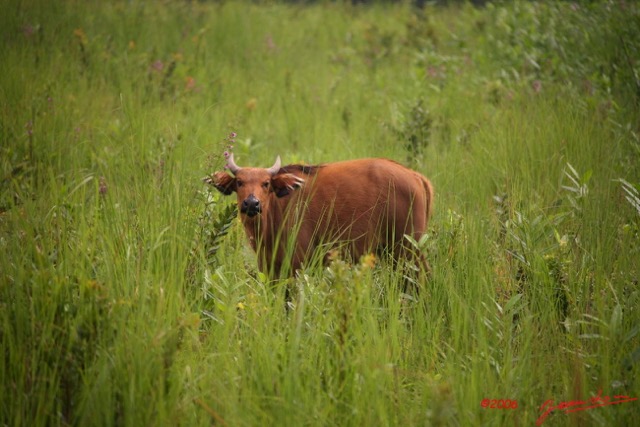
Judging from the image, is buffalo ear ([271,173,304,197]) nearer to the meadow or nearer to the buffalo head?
the buffalo head

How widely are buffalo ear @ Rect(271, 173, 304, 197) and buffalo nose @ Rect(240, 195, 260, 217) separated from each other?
18.7 inches

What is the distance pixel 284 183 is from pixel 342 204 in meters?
0.47

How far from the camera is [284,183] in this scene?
515 centimetres

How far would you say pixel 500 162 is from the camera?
19.9 feet

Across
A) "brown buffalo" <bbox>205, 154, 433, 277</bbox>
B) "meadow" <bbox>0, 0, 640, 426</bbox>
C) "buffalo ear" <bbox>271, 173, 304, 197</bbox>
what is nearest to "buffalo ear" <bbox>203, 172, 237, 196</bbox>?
"brown buffalo" <bbox>205, 154, 433, 277</bbox>

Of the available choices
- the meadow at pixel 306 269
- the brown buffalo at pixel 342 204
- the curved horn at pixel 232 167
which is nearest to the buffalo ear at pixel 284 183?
the brown buffalo at pixel 342 204

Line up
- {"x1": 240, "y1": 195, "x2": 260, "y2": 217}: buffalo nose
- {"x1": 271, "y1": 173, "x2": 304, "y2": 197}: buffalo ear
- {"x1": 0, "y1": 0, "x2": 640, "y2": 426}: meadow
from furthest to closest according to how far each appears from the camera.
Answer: {"x1": 271, "y1": 173, "x2": 304, "y2": 197}: buffalo ear → {"x1": 240, "y1": 195, "x2": 260, "y2": 217}: buffalo nose → {"x1": 0, "y1": 0, "x2": 640, "y2": 426}: meadow

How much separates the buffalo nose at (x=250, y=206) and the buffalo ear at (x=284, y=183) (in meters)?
0.48

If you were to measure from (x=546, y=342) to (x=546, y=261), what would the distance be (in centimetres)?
57

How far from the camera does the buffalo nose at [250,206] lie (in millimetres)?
4676

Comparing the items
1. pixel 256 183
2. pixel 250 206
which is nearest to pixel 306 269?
pixel 250 206

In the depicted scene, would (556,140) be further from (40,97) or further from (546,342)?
(40,97)

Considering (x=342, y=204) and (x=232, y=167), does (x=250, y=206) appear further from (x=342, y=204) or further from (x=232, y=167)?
(x=342, y=204)

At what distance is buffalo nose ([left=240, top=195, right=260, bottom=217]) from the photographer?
15.3 ft
